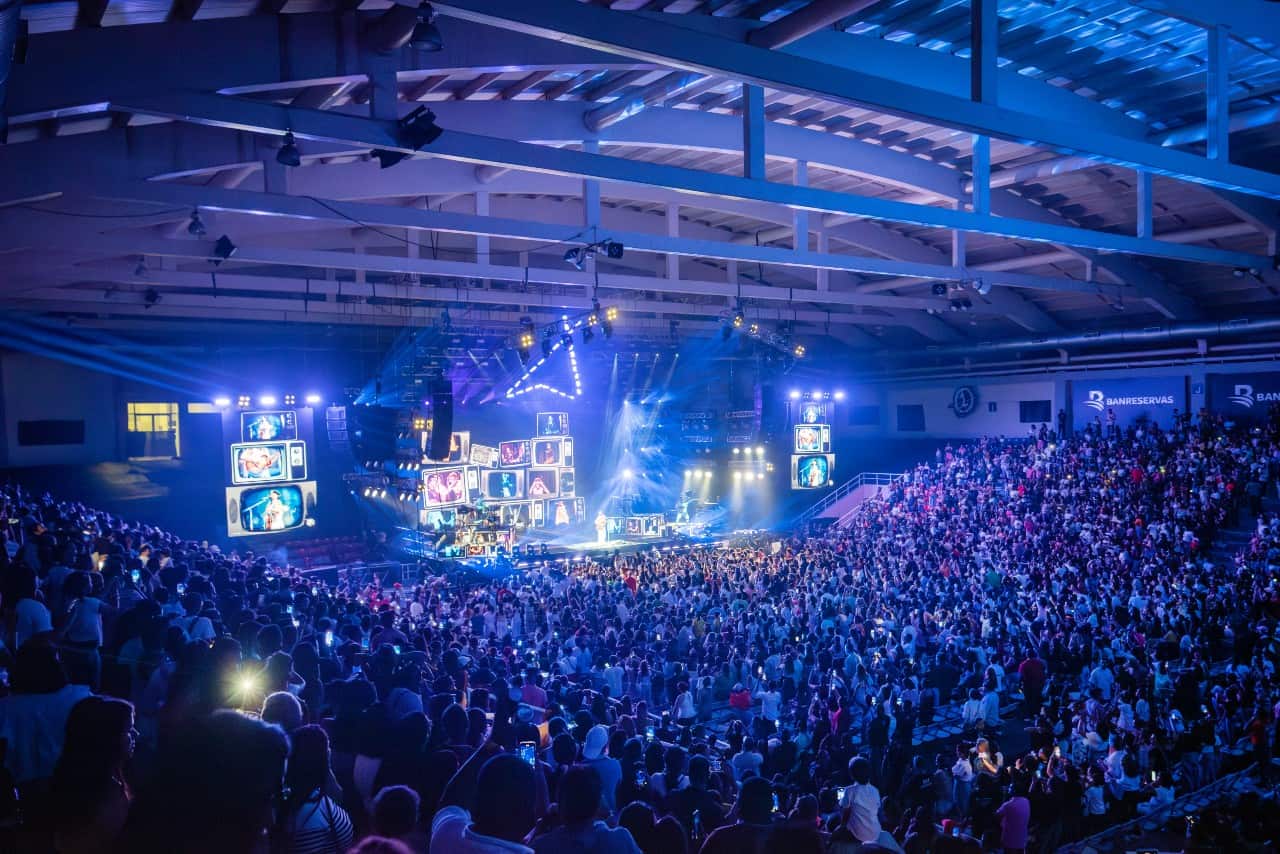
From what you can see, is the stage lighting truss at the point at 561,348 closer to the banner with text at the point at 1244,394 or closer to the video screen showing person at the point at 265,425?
the video screen showing person at the point at 265,425

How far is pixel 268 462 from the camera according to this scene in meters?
19.3

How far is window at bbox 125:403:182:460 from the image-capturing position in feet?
67.2

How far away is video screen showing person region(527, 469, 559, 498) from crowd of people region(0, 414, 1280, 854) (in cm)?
624

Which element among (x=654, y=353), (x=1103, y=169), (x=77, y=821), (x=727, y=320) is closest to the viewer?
(x=77, y=821)

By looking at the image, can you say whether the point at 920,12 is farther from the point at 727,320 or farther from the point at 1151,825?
the point at 727,320

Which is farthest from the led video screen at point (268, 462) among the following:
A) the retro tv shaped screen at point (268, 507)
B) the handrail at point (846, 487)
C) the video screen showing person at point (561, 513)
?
the handrail at point (846, 487)

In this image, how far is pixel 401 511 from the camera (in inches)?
950

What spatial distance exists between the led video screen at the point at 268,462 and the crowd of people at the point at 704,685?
3668 mm

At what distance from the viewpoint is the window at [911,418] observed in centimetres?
2533

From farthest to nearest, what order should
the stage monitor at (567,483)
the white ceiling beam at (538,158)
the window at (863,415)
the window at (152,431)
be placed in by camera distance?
1. the window at (863,415)
2. the stage monitor at (567,483)
3. the window at (152,431)
4. the white ceiling beam at (538,158)

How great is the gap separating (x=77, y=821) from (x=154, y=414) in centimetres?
2186

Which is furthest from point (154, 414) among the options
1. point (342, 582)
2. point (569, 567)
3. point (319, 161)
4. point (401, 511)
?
point (319, 161)

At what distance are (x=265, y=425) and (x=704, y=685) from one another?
46.7 ft

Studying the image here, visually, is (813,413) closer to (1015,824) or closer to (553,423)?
(553,423)
